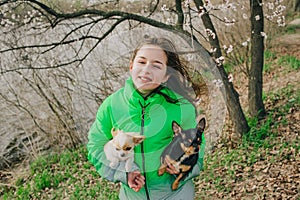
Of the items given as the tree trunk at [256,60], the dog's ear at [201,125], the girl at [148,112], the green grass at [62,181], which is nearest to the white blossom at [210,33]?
the tree trunk at [256,60]

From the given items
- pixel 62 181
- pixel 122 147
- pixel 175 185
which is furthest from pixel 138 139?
pixel 62 181

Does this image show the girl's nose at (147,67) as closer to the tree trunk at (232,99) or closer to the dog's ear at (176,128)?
the dog's ear at (176,128)

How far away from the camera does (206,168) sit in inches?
182

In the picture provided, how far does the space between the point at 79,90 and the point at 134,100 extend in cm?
82

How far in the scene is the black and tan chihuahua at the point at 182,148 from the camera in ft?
5.59

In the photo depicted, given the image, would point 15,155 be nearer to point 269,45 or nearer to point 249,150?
point 249,150

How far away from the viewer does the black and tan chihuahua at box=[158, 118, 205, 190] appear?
5.59 ft

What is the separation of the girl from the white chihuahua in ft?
0.09

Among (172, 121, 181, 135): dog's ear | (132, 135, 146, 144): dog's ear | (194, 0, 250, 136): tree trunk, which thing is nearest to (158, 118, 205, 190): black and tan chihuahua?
(172, 121, 181, 135): dog's ear

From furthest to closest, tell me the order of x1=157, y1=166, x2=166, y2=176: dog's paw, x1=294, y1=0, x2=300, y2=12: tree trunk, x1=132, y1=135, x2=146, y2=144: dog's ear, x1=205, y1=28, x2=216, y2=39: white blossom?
x1=294, y1=0, x2=300, y2=12: tree trunk, x1=205, y1=28, x2=216, y2=39: white blossom, x1=157, y1=166, x2=166, y2=176: dog's paw, x1=132, y1=135, x2=146, y2=144: dog's ear

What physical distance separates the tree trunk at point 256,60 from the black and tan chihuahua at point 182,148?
10.4 ft

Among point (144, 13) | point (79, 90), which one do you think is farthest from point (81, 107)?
point (144, 13)

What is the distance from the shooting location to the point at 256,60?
4.85 meters

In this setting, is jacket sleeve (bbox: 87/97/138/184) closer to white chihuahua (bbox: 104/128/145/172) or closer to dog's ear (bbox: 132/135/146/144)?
white chihuahua (bbox: 104/128/145/172)
